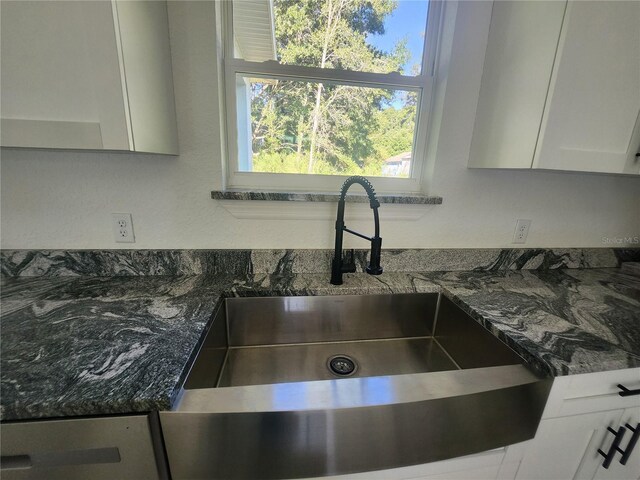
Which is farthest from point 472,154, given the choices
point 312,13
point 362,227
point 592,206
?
point 312,13

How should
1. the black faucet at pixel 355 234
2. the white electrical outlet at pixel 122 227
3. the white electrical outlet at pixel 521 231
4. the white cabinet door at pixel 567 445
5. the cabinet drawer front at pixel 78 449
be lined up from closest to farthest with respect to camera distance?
1. the cabinet drawer front at pixel 78 449
2. the white cabinet door at pixel 567 445
3. the black faucet at pixel 355 234
4. the white electrical outlet at pixel 122 227
5. the white electrical outlet at pixel 521 231

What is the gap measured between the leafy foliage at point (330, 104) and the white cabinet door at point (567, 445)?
98 cm

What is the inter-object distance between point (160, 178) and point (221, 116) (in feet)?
1.03

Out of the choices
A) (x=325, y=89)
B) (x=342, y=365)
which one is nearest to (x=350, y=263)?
(x=342, y=365)

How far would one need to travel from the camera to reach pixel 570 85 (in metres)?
0.78

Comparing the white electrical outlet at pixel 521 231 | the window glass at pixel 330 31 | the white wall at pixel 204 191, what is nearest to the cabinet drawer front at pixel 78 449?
the white wall at pixel 204 191

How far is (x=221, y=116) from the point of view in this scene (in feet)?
3.14

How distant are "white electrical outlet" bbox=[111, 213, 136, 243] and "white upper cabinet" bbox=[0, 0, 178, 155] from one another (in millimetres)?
354

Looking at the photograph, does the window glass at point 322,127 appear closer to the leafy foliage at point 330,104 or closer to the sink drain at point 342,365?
the leafy foliage at point 330,104

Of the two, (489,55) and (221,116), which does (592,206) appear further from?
(221,116)

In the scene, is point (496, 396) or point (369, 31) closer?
point (496, 396)

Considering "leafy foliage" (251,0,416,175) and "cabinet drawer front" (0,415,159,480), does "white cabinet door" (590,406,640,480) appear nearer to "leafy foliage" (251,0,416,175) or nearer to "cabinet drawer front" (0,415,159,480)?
"leafy foliage" (251,0,416,175)

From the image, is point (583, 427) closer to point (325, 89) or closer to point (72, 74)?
point (325, 89)

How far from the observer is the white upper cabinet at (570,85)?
76cm
